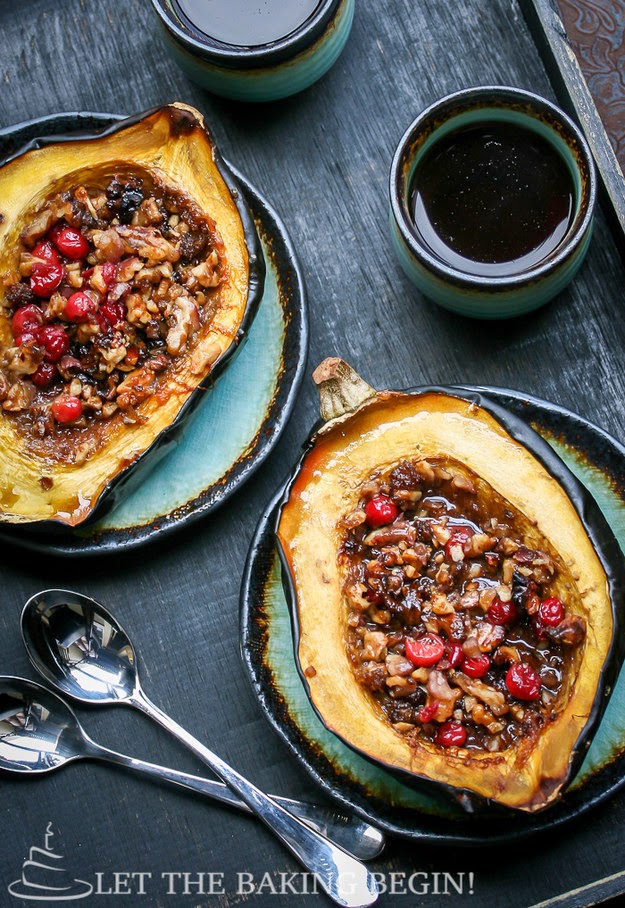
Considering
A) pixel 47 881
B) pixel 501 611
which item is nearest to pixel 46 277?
pixel 501 611

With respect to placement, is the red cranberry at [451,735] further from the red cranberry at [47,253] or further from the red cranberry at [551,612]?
the red cranberry at [47,253]

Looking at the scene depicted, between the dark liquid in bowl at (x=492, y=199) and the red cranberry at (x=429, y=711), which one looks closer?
the red cranberry at (x=429, y=711)

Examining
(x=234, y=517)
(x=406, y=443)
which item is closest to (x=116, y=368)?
(x=234, y=517)

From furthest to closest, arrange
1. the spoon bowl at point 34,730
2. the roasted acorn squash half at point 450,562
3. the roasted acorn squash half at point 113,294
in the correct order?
the spoon bowl at point 34,730 → the roasted acorn squash half at point 113,294 → the roasted acorn squash half at point 450,562

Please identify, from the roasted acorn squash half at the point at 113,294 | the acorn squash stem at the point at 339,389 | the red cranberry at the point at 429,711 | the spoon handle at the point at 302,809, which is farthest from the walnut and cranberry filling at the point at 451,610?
the roasted acorn squash half at the point at 113,294

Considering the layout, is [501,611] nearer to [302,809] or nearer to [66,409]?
[302,809]

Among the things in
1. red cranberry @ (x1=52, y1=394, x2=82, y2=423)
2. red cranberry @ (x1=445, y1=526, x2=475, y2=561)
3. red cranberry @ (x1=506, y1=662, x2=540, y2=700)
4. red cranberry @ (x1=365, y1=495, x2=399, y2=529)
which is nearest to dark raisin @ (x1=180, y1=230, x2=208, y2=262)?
red cranberry @ (x1=52, y1=394, x2=82, y2=423)
